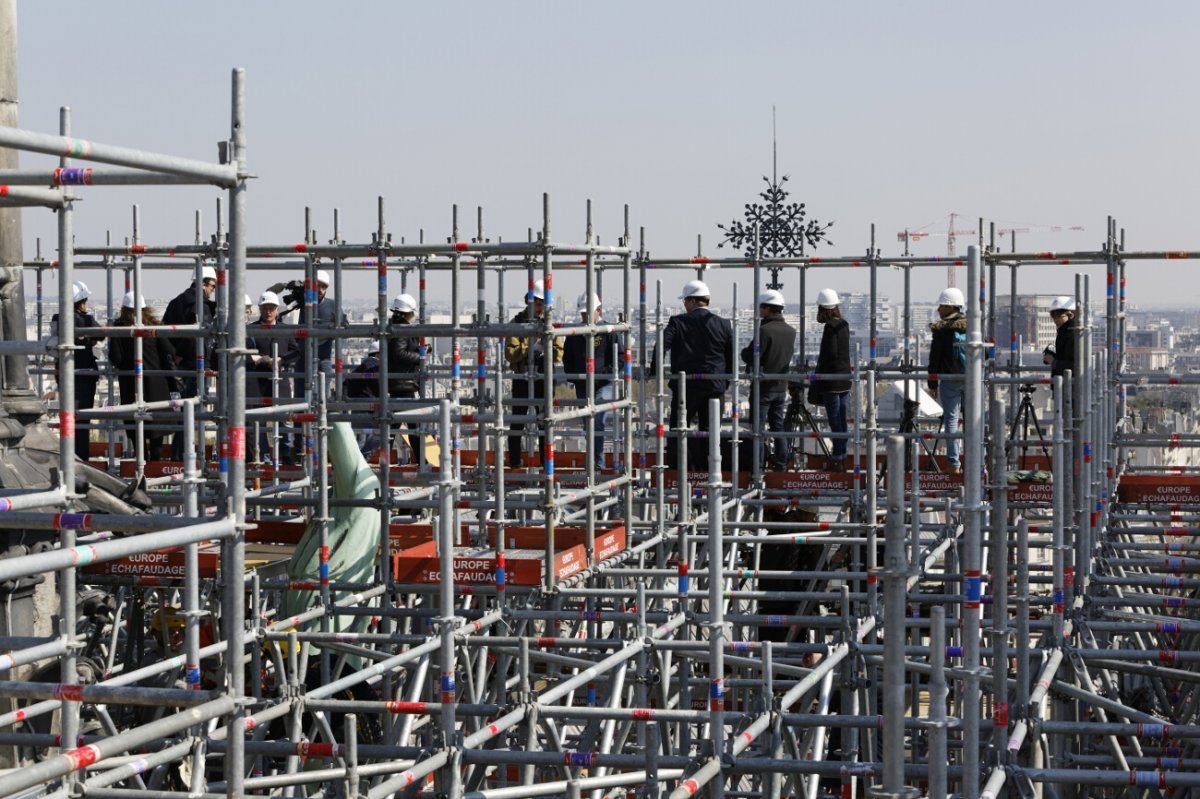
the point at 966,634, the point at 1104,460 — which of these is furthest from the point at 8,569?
the point at 1104,460

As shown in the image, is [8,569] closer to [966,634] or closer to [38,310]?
[966,634]

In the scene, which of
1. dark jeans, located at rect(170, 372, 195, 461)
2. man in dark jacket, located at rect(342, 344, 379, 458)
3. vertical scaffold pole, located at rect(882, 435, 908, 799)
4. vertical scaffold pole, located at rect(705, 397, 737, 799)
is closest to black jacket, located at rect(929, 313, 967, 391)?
man in dark jacket, located at rect(342, 344, 379, 458)

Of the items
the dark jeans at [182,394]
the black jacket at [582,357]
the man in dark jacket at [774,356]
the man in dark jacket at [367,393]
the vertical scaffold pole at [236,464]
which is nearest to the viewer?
the vertical scaffold pole at [236,464]

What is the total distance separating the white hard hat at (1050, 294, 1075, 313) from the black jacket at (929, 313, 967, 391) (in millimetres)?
861

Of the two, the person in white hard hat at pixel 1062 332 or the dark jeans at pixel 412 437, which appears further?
the dark jeans at pixel 412 437

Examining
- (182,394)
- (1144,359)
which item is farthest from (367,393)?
(1144,359)

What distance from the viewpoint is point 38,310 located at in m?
21.4

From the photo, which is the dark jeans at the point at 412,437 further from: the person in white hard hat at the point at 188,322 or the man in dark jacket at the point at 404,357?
the person in white hard hat at the point at 188,322

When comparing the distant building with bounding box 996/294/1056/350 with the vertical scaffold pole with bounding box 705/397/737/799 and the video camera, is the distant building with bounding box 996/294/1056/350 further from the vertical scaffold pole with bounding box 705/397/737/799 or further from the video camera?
the vertical scaffold pole with bounding box 705/397/737/799

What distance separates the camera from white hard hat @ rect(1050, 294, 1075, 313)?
1799 centimetres

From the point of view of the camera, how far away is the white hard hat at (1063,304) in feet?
59.0

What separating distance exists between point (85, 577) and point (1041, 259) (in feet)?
27.9

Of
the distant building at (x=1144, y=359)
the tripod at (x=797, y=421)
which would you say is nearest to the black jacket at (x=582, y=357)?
the tripod at (x=797, y=421)

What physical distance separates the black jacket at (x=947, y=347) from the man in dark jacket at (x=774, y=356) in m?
1.32
